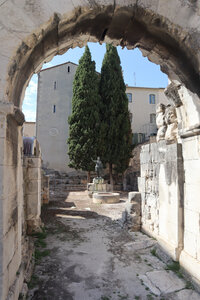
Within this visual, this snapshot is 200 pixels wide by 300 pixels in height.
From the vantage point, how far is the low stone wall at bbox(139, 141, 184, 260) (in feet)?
11.7

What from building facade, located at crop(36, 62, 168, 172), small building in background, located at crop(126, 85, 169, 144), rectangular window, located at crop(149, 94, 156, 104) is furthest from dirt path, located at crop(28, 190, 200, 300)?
rectangular window, located at crop(149, 94, 156, 104)

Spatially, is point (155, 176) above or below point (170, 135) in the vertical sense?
below

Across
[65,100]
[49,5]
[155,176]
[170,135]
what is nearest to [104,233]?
[155,176]

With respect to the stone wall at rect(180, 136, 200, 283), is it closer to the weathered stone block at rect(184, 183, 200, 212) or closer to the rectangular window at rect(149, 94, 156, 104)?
the weathered stone block at rect(184, 183, 200, 212)

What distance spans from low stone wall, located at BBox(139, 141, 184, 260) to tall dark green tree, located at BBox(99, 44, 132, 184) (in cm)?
1089

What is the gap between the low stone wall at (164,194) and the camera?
3572mm

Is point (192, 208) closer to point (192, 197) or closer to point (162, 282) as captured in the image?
point (192, 197)

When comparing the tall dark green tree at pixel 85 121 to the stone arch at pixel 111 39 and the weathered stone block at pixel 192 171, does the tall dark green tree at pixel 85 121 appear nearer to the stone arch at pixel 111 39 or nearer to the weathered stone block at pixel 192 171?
the weathered stone block at pixel 192 171

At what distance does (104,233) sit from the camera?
5582mm

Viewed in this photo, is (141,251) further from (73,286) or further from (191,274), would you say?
(73,286)

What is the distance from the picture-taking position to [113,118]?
16.9 m

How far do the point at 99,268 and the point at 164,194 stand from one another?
1.90 m

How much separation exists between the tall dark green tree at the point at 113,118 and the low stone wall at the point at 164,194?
10.9 m

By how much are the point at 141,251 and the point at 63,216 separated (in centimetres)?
387
